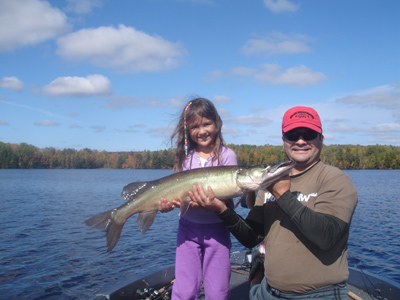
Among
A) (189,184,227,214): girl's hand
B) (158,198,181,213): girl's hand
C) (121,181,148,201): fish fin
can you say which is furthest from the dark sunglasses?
(121,181,148,201): fish fin

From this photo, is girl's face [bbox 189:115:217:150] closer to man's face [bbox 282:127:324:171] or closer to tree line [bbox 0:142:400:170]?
man's face [bbox 282:127:324:171]

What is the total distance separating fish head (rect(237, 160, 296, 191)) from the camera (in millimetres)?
2750

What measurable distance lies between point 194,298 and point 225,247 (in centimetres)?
70

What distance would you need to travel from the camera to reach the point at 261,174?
10.1 feet

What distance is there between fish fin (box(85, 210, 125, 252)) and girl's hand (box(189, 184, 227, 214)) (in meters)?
1.07

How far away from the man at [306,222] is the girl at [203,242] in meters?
0.50

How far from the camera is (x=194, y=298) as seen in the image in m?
3.66

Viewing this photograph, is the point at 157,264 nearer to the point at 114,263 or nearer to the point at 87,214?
the point at 114,263

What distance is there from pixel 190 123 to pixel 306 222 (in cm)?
204

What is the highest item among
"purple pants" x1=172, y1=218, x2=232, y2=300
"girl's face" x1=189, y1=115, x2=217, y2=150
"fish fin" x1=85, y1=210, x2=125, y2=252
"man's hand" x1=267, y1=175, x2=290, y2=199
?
"girl's face" x1=189, y1=115, x2=217, y2=150

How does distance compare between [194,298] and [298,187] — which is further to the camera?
[194,298]

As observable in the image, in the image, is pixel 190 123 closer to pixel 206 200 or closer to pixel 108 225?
pixel 206 200

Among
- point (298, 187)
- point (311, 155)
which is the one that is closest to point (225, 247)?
point (298, 187)

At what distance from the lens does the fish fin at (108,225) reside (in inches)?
→ 149
